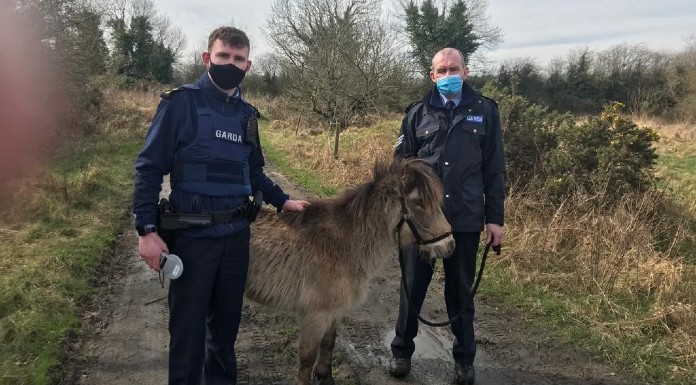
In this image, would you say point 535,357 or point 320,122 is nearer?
point 535,357

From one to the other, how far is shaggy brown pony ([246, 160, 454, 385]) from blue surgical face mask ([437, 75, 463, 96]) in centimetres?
72

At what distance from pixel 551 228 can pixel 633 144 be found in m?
2.84

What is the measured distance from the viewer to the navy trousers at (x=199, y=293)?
2879 millimetres

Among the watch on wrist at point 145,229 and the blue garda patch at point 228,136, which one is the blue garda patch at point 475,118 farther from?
the watch on wrist at point 145,229

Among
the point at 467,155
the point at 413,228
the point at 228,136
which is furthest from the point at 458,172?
the point at 228,136

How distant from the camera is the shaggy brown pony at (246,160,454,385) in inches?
134

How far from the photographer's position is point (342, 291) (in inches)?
138

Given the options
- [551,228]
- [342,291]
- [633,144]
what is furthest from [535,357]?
[633,144]

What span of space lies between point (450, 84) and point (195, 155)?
2078 mm

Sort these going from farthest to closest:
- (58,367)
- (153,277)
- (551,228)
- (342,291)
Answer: (551,228)
(153,277)
(58,367)
(342,291)

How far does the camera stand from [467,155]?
368cm

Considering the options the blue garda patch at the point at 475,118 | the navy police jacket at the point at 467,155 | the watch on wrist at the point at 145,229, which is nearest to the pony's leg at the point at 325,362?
the navy police jacket at the point at 467,155

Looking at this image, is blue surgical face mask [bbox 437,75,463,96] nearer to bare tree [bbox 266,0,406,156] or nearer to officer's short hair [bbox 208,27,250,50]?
officer's short hair [bbox 208,27,250,50]

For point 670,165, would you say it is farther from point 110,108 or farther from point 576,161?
point 110,108
